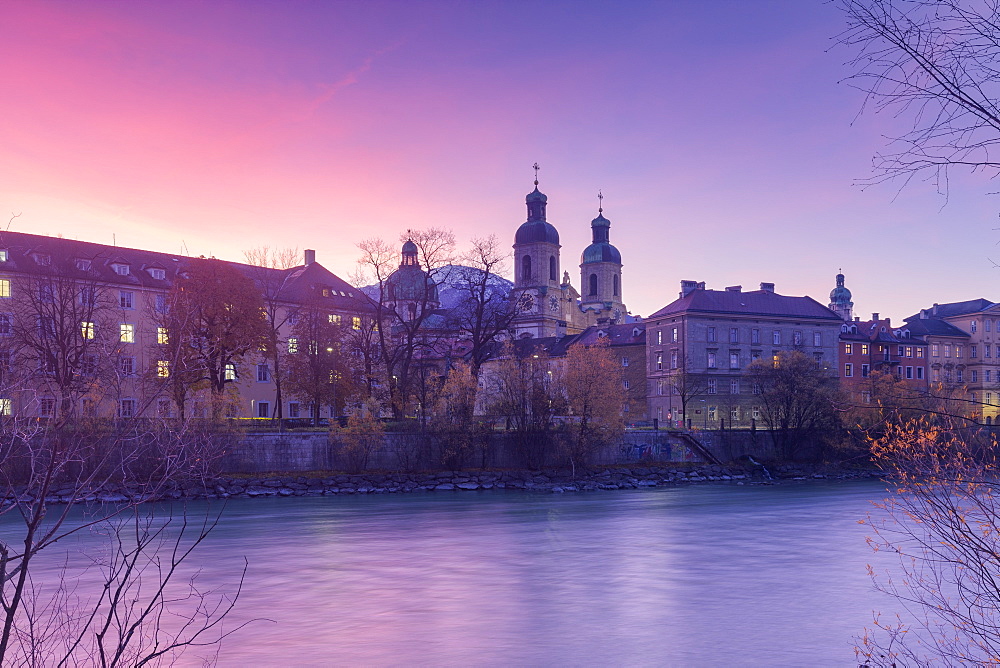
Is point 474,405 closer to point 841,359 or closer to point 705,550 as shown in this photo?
point 705,550

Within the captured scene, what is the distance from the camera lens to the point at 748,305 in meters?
88.2

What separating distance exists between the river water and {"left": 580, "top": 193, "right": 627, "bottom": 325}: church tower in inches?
4155

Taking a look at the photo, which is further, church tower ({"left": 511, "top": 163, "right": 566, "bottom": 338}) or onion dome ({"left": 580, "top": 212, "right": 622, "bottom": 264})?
onion dome ({"left": 580, "top": 212, "right": 622, "bottom": 264})

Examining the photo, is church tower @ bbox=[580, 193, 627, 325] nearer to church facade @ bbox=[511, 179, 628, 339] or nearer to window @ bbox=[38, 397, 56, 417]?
church facade @ bbox=[511, 179, 628, 339]

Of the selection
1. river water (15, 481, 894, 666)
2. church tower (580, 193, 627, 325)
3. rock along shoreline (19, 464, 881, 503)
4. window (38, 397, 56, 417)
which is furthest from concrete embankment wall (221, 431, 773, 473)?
church tower (580, 193, 627, 325)

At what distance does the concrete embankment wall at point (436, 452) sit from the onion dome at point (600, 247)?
3236 inches

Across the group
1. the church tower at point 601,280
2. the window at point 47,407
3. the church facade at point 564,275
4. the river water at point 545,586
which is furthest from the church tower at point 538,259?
the window at point 47,407

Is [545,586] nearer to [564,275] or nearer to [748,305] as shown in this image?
[748,305]

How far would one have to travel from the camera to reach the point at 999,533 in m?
6.28

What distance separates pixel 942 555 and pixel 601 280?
141 metres

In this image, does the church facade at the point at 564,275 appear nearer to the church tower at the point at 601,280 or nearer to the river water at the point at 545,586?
the church tower at the point at 601,280

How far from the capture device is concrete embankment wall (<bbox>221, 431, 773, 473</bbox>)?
168 ft

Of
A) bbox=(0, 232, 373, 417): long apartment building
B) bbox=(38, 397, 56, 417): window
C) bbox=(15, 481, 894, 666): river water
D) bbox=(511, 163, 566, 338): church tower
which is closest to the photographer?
bbox=(38, 397, 56, 417): window

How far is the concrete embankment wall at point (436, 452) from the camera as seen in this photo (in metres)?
51.2
